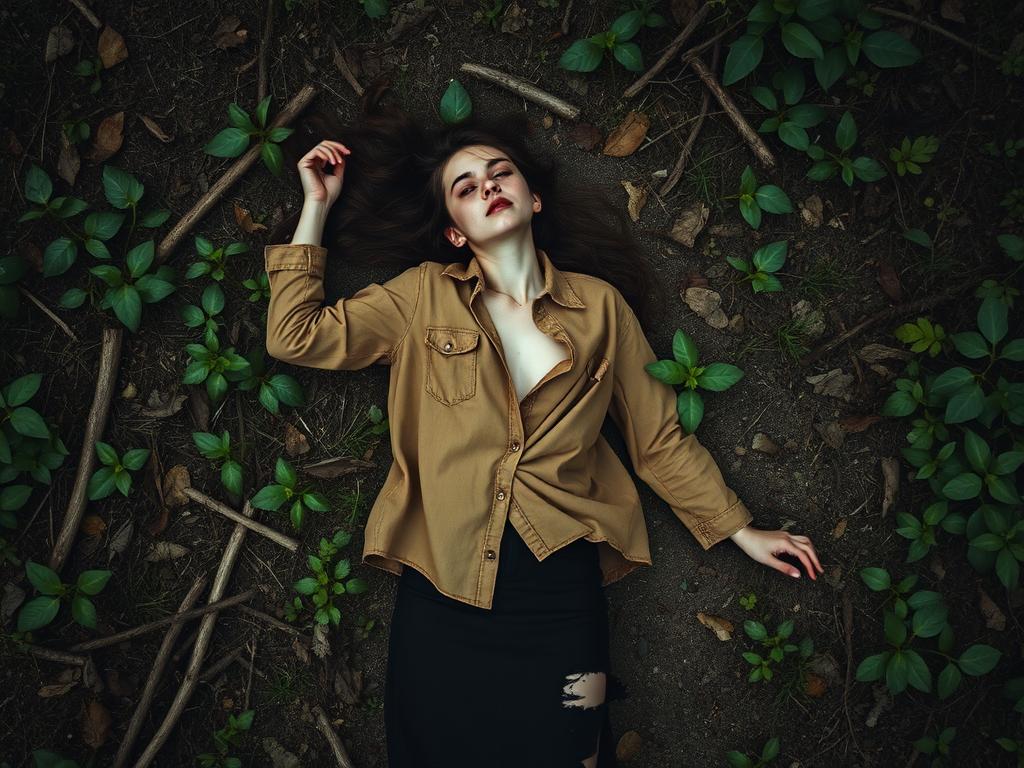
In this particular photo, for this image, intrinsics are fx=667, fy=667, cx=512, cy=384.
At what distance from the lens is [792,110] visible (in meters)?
3.44

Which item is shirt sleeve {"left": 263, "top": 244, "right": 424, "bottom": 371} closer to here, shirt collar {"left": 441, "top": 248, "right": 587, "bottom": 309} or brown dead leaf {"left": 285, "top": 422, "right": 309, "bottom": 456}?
shirt collar {"left": 441, "top": 248, "right": 587, "bottom": 309}

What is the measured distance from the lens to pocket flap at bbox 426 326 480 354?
3.08m

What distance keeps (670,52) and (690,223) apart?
90cm

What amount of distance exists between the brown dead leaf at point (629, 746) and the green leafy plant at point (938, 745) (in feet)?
4.65

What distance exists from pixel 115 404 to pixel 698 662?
335cm

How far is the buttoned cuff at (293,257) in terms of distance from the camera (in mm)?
3094

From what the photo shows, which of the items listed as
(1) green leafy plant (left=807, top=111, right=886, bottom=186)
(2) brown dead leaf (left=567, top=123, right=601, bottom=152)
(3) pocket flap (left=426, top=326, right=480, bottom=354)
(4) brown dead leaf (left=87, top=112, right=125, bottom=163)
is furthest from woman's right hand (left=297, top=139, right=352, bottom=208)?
(1) green leafy plant (left=807, top=111, right=886, bottom=186)

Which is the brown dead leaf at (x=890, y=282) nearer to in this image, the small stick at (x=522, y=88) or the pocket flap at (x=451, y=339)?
the small stick at (x=522, y=88)

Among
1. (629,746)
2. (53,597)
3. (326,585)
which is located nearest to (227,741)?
(326,585)

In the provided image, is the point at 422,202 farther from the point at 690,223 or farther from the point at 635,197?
→ the point at 690,223

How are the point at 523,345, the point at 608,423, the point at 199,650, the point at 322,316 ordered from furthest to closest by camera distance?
the point at 608,423, the point at 199,650, the point at 523,345, the point at 322,316

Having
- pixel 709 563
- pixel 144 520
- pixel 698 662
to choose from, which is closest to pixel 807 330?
pixel 709 563

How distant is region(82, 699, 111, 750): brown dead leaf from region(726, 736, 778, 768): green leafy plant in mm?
3165

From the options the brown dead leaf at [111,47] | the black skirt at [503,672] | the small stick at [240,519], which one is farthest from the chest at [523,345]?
the brown dead leaf at [111,47]
